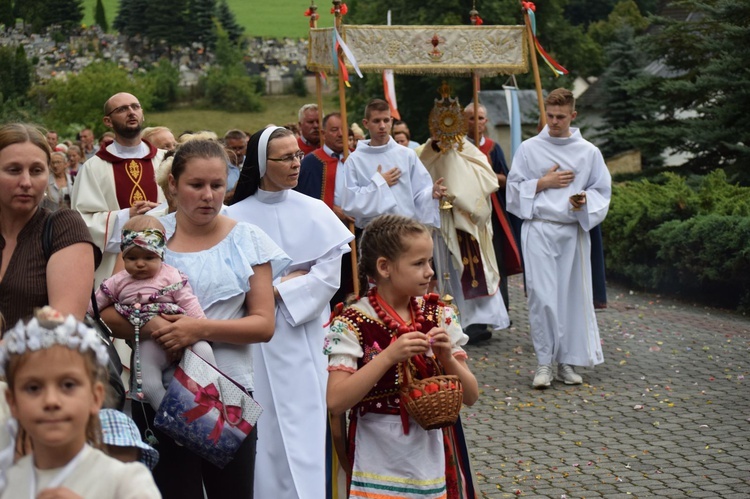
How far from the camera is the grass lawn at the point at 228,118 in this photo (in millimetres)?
51750

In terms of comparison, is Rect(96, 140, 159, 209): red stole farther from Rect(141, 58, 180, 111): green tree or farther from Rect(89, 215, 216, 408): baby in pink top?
Rect(141, 58, 180, 111): green tree

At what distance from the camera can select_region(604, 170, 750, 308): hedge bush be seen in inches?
512

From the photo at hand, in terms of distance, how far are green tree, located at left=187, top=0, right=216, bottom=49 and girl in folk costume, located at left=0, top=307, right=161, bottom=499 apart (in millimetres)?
62832

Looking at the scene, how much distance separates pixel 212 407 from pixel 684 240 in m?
9.93

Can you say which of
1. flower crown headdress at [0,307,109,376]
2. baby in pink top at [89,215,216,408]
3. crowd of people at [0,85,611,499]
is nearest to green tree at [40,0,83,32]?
crowd of people at [0,85,611,499]

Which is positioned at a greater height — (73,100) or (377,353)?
(377,353)

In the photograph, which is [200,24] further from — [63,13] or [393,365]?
[393,365]

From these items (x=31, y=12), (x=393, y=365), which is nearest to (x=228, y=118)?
(x=31, y=12)

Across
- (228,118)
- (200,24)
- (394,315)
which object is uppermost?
(394,315)

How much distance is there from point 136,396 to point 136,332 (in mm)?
250

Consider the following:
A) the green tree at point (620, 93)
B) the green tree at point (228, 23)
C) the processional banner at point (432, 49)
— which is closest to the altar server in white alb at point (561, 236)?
the processional banner at point (432, 49)

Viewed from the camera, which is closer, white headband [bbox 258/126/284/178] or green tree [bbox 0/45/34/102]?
white headband [bbox 258/126/284/178]

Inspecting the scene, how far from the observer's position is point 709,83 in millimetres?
19859

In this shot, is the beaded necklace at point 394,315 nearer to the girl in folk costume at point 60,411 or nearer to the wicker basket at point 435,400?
the wicker basket at point 435,400
